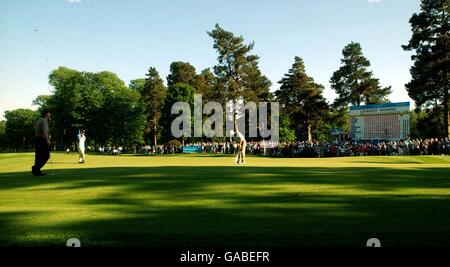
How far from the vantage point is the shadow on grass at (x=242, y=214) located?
5.78m

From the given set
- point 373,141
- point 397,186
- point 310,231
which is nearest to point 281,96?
point 373,141

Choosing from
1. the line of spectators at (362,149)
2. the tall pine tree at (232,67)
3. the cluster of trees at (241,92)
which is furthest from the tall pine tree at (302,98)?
the line of spectators at (362,149)

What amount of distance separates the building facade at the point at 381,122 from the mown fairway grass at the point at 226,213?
4495 centimetres

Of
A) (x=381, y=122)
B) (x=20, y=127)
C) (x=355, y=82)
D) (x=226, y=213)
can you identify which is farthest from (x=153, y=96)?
(x=226, y=213)

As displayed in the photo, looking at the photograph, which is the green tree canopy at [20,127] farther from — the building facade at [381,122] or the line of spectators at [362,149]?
the building facade at [381,122]

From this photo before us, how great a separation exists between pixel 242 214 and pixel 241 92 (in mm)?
68383

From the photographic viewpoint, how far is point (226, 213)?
779 centimetres

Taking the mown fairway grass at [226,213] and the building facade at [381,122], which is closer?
the mown fairway grass at [226,213]

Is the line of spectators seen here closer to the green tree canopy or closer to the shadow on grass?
the shadow on grass

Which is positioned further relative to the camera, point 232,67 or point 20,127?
point 20,127

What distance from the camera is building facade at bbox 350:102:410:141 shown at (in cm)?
5494

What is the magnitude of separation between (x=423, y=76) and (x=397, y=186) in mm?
51324

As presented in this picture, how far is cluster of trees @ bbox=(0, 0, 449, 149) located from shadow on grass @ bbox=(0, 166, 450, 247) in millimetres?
50763

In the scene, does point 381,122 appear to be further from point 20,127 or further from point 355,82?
point 20,127
